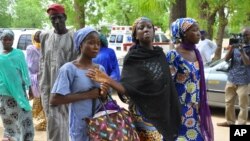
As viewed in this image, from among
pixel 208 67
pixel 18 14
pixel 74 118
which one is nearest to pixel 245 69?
pixel 208 67

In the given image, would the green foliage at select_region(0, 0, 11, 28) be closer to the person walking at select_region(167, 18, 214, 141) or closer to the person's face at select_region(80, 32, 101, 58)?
the person walking at select_region(167, 18, 214, 141)

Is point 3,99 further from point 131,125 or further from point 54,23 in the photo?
point 131,125

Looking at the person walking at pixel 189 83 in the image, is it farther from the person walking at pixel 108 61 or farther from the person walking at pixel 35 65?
the person walking at pixel 35 65

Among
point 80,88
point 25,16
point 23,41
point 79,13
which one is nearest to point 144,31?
point 80,88

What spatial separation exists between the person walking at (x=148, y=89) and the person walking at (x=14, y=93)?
2257 mm

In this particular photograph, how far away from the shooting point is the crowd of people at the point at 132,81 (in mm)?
3021

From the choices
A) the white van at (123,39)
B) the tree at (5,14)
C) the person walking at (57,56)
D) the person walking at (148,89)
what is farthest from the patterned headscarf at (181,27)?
the tree at (5,14)

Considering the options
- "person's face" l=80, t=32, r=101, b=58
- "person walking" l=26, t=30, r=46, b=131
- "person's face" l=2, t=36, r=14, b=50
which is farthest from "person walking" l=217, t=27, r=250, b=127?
"person's face" l=80, t=32, r=101, b=58

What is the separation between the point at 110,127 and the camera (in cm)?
285

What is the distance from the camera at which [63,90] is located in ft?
9.69

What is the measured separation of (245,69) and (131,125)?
4512mm

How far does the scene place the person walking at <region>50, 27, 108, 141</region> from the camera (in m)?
2.97

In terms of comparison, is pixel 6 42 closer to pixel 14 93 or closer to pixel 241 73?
pixel 14 93

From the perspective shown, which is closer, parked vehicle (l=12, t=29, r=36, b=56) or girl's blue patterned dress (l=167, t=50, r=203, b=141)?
girl's blue patterned dress (l=167, t=50, r=203, b=141)
